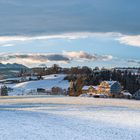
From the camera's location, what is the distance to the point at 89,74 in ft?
639

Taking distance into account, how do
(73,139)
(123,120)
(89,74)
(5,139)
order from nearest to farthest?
(5,139), (73,139), (123,120), (89,74)

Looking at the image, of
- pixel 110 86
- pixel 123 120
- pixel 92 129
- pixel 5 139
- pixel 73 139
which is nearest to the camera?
pixel 5 139

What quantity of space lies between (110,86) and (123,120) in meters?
107

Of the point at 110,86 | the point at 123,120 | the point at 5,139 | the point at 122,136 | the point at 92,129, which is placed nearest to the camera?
the point at 5,139

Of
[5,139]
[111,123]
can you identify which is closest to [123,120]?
[111,123]

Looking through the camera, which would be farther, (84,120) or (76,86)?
(76,86)

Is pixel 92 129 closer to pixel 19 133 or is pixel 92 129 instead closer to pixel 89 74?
pixel 19 133

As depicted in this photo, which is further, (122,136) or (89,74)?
(89,74)

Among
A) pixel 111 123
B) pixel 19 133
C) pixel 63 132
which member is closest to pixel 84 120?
pixel 111 123

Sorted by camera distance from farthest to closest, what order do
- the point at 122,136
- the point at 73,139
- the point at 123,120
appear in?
the point at 123,120
the point at 122,136
the point at 73,139

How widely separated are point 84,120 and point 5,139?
48.3ft

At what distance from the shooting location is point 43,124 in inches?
1399

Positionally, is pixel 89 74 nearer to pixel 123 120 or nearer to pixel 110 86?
pixel 110 86

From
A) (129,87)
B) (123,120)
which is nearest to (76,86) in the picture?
(129,87)
